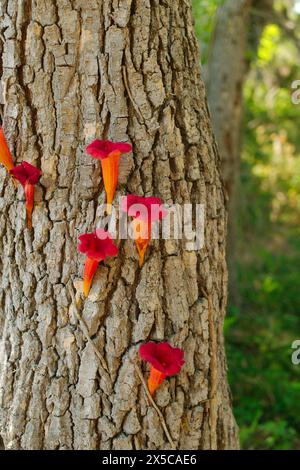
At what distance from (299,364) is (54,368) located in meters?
2.90

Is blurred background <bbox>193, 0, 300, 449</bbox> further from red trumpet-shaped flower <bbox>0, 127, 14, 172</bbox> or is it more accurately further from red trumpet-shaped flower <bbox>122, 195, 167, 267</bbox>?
red trumpet-shaped flower <bbox>0, 127, 14, 172</bbox>

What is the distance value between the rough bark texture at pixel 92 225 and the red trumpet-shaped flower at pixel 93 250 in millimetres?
39

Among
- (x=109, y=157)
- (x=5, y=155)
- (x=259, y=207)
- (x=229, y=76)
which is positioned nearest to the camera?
(x=109, y=157)

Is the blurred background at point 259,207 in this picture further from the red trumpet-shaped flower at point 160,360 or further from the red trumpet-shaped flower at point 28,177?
the red trumpet-shaped flower at point 28,177

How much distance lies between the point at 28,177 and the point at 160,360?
2.40 ft

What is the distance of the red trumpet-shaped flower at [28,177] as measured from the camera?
74.2 inches

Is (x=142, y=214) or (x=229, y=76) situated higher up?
(x=229, y=76)

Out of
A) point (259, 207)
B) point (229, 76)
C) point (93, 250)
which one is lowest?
point (93, 250)

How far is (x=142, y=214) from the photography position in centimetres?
183

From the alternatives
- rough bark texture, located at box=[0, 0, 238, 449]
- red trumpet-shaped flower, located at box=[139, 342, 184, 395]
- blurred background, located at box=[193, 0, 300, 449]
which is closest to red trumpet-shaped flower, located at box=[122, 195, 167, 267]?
rough bark texture, located at box=[0, 0, 238, 449]

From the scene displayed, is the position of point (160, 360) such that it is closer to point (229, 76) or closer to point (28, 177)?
point (28, 177)

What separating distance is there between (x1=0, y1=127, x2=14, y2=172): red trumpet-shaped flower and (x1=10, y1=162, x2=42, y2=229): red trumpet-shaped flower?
46mm

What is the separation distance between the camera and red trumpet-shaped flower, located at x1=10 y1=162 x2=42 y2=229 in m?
1.89

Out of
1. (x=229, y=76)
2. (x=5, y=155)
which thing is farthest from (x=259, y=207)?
(x=5, y=155)
